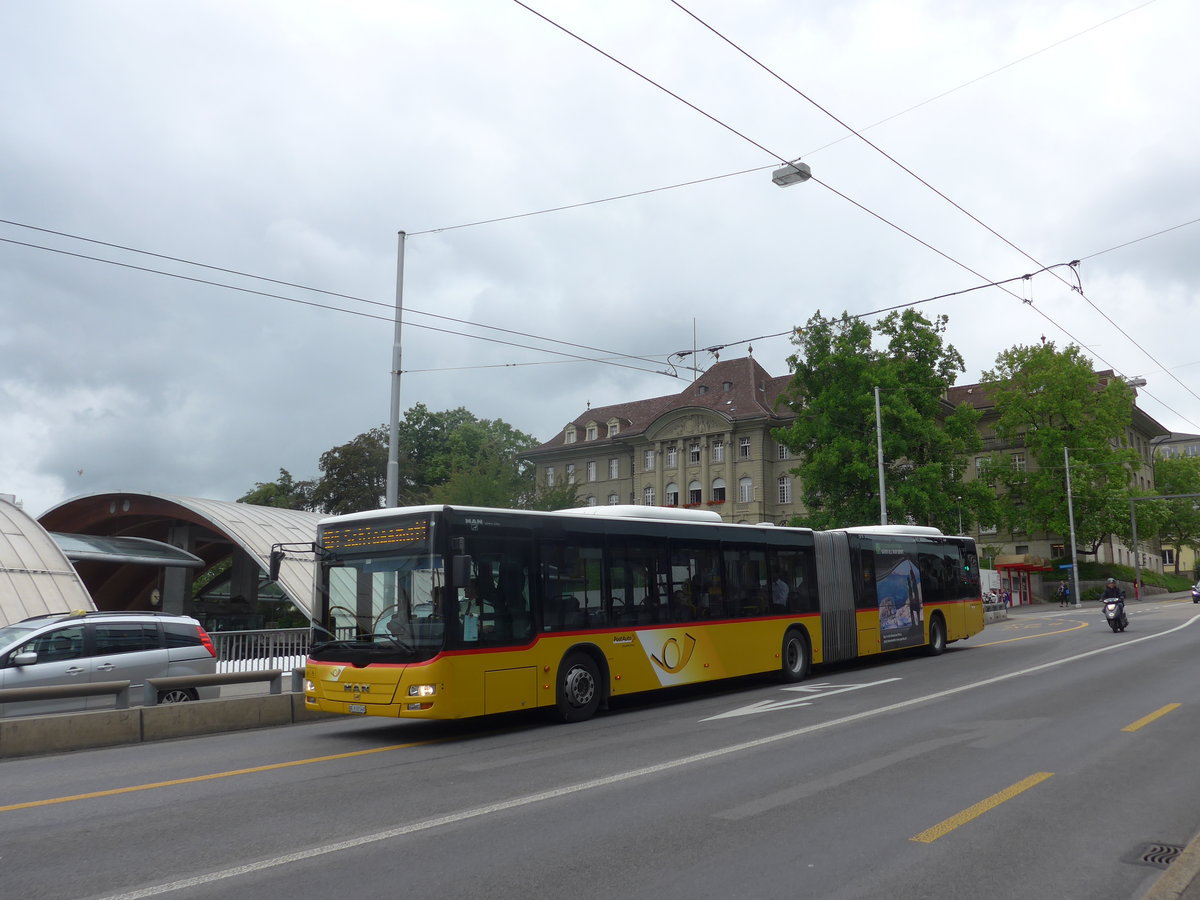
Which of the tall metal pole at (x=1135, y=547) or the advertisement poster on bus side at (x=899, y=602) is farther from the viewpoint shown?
the tall metal pole at (x=1135, y=547)

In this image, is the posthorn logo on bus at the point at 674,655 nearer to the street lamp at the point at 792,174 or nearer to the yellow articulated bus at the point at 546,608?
the yellow articulated bus at the point at 546,608

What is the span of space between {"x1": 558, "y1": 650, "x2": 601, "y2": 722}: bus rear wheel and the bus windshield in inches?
89.5

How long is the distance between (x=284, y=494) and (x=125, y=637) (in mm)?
65318

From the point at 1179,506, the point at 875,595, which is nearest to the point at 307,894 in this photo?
the point at 875,595

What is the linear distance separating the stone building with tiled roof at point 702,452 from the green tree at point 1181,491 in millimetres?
35164

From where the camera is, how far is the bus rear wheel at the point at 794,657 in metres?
17.8

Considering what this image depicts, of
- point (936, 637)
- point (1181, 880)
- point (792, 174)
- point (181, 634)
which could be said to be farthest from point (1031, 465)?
point (1181, 880)

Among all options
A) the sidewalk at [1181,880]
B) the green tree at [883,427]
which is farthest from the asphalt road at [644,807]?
the green tree at [883,427]

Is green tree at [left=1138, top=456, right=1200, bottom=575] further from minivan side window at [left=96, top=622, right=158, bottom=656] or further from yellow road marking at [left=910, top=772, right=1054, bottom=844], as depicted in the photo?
minivan side window at [left=96, top=622, right=158, bottom=656]

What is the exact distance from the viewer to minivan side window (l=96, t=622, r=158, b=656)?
47.8 feet

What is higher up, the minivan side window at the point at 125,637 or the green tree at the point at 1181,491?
the green tree at the point at 1181,491

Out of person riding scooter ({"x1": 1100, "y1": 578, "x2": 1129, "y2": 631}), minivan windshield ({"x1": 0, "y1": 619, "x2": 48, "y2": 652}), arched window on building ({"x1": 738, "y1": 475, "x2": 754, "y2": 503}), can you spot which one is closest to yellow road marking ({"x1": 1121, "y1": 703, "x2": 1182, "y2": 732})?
minivan windshield ({"x1": 0, "y1": 619, "x2": 48, "y2": 652})

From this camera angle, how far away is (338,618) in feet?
40.3

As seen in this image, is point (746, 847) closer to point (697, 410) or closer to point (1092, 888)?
point (1092, 888)
